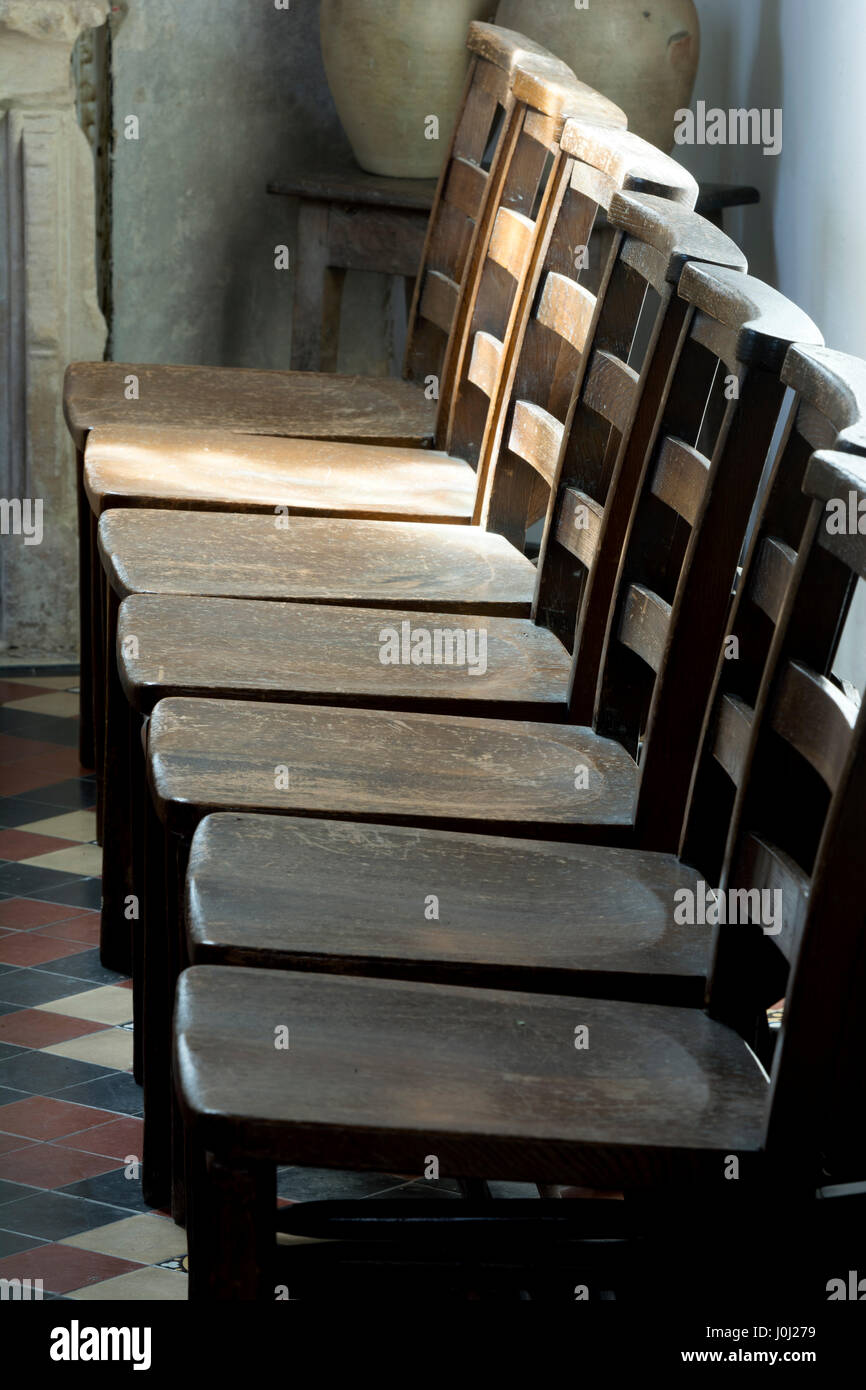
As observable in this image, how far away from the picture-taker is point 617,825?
1.82 m

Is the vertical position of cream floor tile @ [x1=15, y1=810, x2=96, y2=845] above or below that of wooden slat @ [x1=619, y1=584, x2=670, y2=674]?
below

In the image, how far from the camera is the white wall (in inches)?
113

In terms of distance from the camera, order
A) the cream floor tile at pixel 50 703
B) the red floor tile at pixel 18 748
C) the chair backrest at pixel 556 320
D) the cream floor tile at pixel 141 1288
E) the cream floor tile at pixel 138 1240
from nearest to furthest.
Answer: the cream floor tile at pixel 141 1288, the cream floor tile at pixel 138 1240, the chair backrest at pixel 556 320, the red floor tile at pixel 18 748, the cream floor tile at pixel 50 703

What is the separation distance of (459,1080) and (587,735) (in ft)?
2.44

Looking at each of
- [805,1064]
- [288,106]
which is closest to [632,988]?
[805,1064]

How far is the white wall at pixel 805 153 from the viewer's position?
9.41 ft

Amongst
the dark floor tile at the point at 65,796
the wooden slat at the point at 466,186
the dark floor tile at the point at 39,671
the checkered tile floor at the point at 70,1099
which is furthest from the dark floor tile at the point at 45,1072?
the dark floor tile at the point at 39,671

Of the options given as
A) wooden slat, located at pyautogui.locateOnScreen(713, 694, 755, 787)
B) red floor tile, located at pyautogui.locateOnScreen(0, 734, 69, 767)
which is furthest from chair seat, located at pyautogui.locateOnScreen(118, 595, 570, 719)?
red floor tile, located at pyautogui.locateOnScreen(0, 734, 69, 767)

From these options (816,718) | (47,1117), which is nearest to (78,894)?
(47,1117)

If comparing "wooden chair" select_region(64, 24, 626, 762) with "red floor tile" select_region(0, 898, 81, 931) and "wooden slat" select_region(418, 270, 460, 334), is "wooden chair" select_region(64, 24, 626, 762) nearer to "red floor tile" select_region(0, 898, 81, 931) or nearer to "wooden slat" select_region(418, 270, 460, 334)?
"wooden slat" select_region(418, 270, 460, 334)

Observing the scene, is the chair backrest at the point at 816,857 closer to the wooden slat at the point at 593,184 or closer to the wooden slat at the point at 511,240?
the wooden slat at the point at 593,184

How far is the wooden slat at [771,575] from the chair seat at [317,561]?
796 millimetres

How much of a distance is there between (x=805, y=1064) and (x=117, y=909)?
154 centimetres

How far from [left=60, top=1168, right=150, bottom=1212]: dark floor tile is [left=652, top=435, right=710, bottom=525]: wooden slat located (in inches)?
39.6
